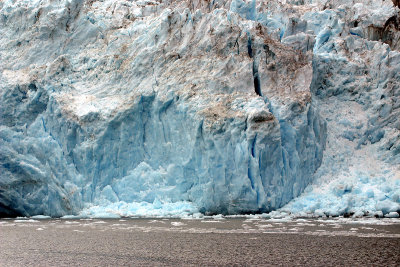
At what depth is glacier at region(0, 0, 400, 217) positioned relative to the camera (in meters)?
11.2

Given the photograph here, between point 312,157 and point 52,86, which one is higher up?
point 52,86

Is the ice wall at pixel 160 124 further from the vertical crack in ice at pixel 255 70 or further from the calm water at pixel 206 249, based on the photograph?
the calm water at pixel 206 249

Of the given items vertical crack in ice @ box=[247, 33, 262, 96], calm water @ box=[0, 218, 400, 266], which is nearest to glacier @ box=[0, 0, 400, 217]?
vertical crack in ice @ box=[247, 33, 262, 96]

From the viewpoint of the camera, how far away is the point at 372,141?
42.1 feet

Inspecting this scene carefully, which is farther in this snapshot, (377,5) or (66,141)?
(377,5)

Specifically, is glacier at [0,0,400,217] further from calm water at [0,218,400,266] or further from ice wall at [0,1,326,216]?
calm water at [0,218,400,266]

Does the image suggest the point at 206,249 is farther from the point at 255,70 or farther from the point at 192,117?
the point at 255,70

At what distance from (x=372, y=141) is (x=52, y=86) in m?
9.36

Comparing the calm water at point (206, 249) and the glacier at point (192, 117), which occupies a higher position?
the glacier at point (192, 117)

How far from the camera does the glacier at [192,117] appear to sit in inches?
442

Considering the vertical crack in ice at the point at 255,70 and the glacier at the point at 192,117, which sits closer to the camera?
the glacier at the point at 192,117

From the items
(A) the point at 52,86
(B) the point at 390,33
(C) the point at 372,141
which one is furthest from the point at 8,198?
(B) the point at 390,33

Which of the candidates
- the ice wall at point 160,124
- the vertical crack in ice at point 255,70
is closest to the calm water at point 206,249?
the ice wall at point 160,124

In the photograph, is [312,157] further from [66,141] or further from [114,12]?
[114,12]
